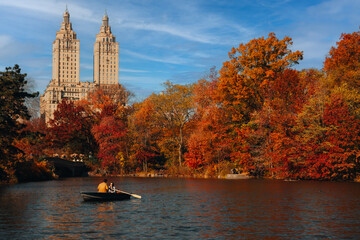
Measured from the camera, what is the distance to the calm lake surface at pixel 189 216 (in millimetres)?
24359

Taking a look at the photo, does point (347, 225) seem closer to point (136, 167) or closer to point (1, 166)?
point (1, 166)

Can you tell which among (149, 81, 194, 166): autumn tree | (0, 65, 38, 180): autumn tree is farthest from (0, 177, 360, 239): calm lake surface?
(149, 81, 194, 166): autumn tree

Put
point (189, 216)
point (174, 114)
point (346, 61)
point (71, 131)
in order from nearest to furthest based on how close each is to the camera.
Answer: point (189, 216) < point (346, 61) < point (174, 114) < point (71, 131)

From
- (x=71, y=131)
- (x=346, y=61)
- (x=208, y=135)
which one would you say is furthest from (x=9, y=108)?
(x=346, y=61)

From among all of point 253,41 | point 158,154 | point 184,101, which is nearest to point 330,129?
point 253,41

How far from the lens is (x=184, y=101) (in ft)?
274

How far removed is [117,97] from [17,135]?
60.4 meters

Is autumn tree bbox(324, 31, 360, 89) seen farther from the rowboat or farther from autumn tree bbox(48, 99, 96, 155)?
autumn tree bbox(48, 99, 96, 155)

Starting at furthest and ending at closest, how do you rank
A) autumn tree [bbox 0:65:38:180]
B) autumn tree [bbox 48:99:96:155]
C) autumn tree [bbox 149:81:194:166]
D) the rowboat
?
autumn tree [bbox 48:99:96:155] < autumn tree [bbox 149:81:194:166] < autumn tree [bbox 0:65:38:180] < the rowboat

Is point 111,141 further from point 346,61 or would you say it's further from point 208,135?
point 346,61

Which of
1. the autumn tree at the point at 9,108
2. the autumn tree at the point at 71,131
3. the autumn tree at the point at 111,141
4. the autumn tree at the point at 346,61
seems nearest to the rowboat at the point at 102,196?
the autumn tree at the point at 9,108

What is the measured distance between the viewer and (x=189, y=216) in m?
30.6

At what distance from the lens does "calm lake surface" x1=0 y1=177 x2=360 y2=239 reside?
79.9ft

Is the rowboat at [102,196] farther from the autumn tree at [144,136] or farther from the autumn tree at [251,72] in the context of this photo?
the autumn tree at [144,136]
